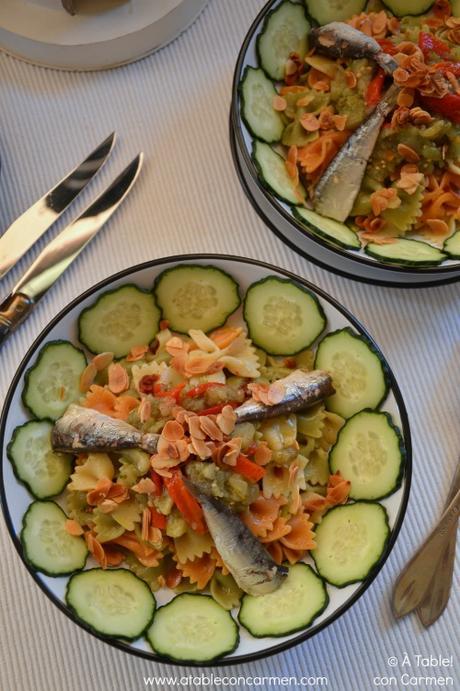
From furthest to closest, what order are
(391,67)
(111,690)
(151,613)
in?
(391,67) < (111,690) < (151,613)

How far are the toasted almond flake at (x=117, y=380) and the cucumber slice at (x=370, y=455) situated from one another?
0.56 meters

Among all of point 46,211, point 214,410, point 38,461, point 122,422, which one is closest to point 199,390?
point 214,410

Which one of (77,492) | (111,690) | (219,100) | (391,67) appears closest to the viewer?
(77,492)

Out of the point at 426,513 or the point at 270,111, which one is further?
the point at 270,111

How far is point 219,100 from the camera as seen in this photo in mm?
2188

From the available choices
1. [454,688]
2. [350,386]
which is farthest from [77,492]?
[454,688]

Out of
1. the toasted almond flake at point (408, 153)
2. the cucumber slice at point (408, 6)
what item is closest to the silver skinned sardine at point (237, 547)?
the toasted almond flake at point (408, 153)

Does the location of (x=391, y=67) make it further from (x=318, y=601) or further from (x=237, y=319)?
(x=318, y=601)

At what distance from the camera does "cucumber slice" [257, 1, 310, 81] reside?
6.55 feet

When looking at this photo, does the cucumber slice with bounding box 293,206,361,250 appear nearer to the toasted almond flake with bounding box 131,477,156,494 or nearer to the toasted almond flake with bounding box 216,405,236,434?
the toasted almond flake with bounding box 216,405,236,434

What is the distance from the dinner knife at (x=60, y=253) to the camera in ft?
6.42

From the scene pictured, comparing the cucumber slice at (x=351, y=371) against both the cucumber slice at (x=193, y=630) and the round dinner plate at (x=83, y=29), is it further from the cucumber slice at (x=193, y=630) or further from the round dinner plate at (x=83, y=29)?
the round dinner plate at (x=83, y=29)

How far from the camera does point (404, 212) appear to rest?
1.96 meters

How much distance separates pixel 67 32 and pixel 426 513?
1.76 m
